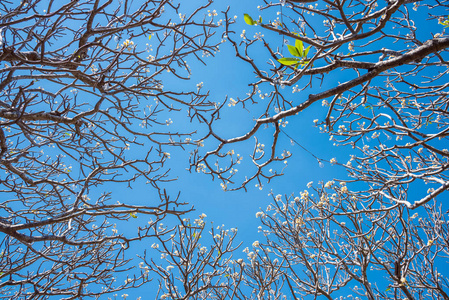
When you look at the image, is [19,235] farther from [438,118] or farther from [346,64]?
[438,118]

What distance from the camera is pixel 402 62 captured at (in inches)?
65.8

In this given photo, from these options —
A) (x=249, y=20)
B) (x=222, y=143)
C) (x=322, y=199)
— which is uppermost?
(x=322, y=199)

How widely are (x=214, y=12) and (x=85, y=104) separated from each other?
7.28ft

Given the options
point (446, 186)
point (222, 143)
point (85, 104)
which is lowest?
point (446, 186)

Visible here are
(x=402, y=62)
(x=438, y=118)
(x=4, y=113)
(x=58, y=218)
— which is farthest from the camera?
(x=438, y=118)

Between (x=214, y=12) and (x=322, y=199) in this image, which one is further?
(x=322, y=199)

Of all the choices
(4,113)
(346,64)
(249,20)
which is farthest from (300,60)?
(4,113)

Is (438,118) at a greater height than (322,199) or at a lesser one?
greater

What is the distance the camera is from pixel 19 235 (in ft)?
7.66

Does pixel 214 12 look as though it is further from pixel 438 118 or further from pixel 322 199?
pixel 438 118

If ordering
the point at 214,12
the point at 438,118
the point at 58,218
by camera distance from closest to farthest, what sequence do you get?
→ the point at 58,218 < the point at 214,12 < the point at 438,118

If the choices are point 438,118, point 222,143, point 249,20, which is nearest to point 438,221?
point 438,118

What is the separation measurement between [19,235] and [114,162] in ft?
5.09

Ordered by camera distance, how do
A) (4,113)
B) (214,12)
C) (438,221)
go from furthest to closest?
1. (438,221)
2. (214,12)
3. (4,113)
